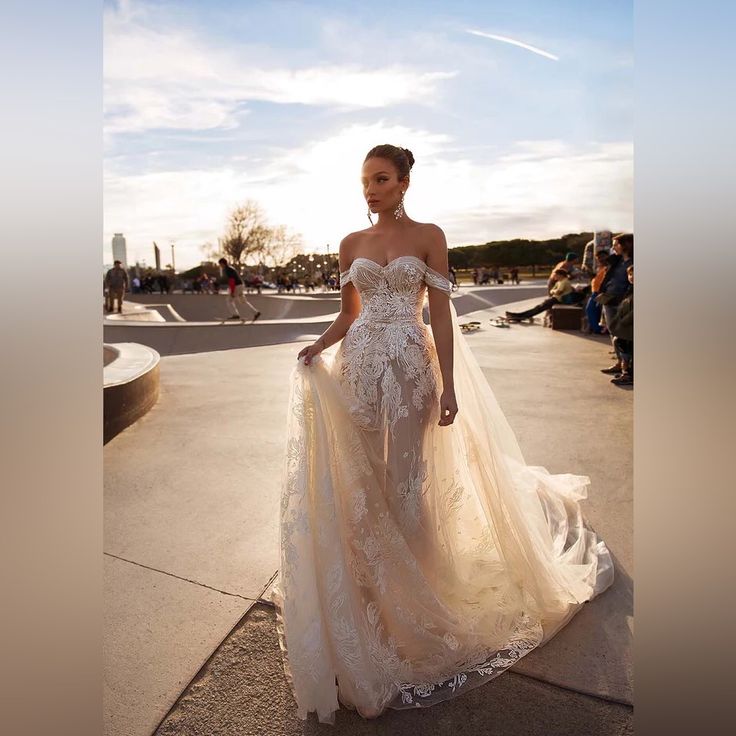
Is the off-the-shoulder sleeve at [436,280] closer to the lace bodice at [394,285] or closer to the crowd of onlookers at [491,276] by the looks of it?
the lace bodice at [394,285]

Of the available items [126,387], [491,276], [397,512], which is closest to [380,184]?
[397,512]

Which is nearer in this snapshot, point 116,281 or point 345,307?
point 345,307

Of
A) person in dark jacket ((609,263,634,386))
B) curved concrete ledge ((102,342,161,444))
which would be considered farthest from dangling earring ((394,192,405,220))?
person in dark jacket ((609,263,634,386))

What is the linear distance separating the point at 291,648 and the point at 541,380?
612cm

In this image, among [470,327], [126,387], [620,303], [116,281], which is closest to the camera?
[126,387]

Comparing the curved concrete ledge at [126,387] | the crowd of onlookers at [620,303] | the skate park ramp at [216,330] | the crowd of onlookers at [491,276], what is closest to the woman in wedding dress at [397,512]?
the curved concrete ledge at [126,387]

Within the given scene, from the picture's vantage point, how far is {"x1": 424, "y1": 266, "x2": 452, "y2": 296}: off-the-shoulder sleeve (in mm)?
2215

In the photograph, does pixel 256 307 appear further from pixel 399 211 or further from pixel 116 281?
pixel 399 211

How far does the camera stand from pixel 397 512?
2225 mm

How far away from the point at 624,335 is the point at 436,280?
576 centimetres

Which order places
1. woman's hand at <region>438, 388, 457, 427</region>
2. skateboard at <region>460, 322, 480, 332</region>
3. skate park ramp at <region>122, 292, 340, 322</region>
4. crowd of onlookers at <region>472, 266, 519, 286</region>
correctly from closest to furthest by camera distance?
woman's hand at <region>438, 388, 457, 427</region> → skateboard at <region>460, 322, 480, 332</region> → skate park ramp at <region>122, 292, 340, 322</region> → crowd of onlookers at <region>472, 266, 519, 286</region>

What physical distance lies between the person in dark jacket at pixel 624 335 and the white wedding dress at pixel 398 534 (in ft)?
16.9

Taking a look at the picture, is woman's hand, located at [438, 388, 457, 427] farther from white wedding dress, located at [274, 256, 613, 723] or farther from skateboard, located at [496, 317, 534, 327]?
skateboard, located at [496, 317, 534, 327]
